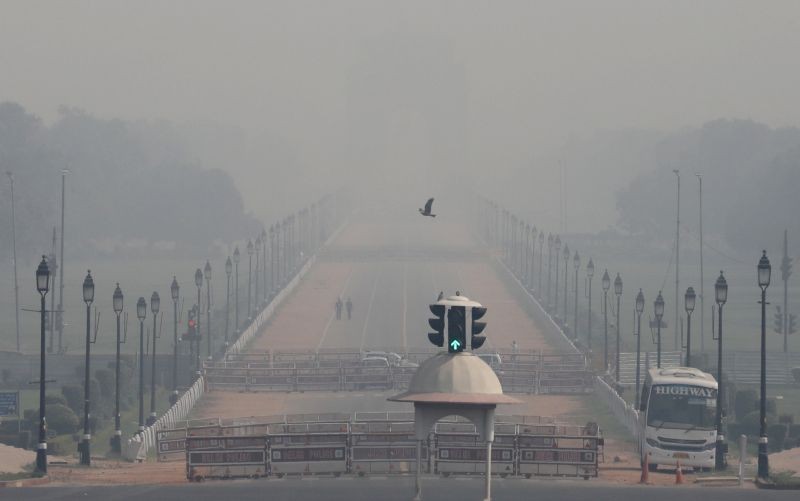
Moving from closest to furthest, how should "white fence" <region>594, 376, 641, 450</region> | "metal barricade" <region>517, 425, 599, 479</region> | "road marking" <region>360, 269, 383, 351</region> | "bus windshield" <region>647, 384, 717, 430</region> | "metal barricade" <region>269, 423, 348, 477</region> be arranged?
"metal barricade" <region>269, 423, 348, 477</region>, "metal barricade" <region>517, 425, 599, 479</region>, "bus windshield" <region>647, 384, 717, 430</region>, "white fence" <region>594, 376, 641, 450</region>, "road marking" <region>360, 269, 383, 351</region>

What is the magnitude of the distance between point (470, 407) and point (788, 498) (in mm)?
6548

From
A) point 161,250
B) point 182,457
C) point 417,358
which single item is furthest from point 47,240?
point 182,457

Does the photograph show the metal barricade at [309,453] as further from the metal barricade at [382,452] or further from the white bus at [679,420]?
the white bus at [679,420]

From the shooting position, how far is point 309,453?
39188 millimetres

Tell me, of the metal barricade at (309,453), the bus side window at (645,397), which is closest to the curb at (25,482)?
the metal barricade at (309,453)

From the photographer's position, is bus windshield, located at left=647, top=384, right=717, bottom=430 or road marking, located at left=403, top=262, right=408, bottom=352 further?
road marking, located at left=403, top=262, right=408, bottom=352

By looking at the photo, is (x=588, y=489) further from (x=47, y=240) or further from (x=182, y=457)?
(x=47, y=240)

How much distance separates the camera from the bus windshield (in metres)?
46.0

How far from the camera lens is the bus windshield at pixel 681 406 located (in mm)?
46031

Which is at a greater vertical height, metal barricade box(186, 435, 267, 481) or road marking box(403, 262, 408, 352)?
road marking box(403, 262, 408, 352)

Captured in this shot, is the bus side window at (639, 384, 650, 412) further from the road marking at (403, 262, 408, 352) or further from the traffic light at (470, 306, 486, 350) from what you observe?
the road marking at (403, 262, 408, 352)

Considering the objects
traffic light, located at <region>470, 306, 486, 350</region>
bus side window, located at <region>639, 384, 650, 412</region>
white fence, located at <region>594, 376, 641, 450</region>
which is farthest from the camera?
white fence, located at <region>594, 376, 641, 450</region>

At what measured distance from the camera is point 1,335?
9338cm

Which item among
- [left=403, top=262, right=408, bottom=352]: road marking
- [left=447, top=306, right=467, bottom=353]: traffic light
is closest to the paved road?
[left=447, top=306, right=467, bottom=353]: traffic light
